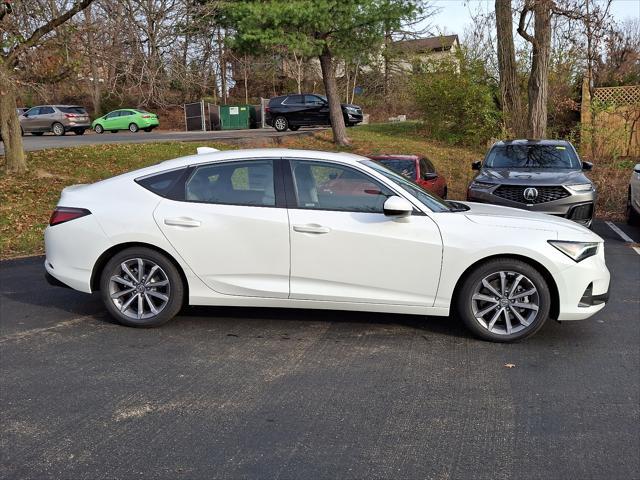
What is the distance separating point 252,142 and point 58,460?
16837mm

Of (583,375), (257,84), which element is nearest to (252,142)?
(583,375)

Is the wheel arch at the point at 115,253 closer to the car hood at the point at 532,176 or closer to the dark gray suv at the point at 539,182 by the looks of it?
the dark gray suv at the point at 539,182

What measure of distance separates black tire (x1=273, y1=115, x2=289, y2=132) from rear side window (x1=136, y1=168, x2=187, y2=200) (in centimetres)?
2290

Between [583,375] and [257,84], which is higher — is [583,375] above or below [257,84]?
below

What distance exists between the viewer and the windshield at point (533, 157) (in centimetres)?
1042

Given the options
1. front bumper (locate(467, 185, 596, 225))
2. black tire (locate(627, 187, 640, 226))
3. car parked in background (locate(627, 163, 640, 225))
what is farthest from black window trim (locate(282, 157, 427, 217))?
black tire (locate(627, 187, 640, 226))

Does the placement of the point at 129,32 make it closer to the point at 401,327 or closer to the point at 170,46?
the point at 170,46

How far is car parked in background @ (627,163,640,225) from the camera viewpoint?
414 inches

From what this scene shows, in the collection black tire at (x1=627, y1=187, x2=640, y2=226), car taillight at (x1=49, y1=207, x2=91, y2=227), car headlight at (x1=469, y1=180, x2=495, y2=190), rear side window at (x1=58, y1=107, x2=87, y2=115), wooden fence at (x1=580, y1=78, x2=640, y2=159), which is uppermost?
rear side window at (x1=58, y1=107, x2=87, y2=115)

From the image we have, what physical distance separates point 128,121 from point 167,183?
31.7 m

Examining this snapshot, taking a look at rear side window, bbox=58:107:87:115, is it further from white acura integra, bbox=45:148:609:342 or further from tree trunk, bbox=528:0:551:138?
white acura integra, bbox=45:148:609:342

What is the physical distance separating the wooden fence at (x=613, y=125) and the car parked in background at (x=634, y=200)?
22.4 ft

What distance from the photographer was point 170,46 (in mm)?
11523

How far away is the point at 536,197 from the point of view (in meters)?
9.16
